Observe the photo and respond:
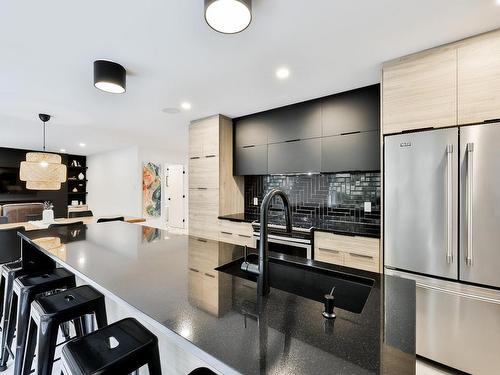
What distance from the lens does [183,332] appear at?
0.64 metres

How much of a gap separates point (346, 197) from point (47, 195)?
8431 millimetres

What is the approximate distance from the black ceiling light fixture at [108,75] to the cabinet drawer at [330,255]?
8.02ft

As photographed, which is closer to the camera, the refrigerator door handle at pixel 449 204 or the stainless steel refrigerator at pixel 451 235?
the stainless steel refrigerator at pixel 451 235

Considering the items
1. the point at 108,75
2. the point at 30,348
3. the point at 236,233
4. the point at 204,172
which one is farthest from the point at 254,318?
the point at 204,172

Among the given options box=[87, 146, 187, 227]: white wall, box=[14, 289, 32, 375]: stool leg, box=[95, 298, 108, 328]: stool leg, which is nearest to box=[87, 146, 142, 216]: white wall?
box=[87, 146, 187, 227]: white wall

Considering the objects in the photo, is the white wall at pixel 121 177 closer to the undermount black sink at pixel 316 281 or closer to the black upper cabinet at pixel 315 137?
the black upper cabinet at pixel 315 137

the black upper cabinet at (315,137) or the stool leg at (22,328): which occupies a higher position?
the black upper cabinet at (315,137)

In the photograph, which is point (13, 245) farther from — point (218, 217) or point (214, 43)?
point (214, 43)

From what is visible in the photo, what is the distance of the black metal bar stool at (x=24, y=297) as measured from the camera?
141 centimetres

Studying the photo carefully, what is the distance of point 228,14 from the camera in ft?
4.30

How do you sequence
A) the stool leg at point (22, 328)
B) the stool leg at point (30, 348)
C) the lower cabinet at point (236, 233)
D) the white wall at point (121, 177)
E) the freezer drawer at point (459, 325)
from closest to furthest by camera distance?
1. the stool leg at point (30, 348)
2. the stool leg at point (22, 328)
3. the freezer drawer at point (459, 325)
4. the lower cabinet at point (236, 233)
5. the white wall at point (121, 177)

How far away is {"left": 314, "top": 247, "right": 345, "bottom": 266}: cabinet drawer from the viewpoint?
2373 millimetres

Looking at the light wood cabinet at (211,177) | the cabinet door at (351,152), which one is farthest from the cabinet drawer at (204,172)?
the cabinet door at (351,152)

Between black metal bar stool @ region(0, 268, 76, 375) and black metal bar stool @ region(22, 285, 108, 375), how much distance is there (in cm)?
20
